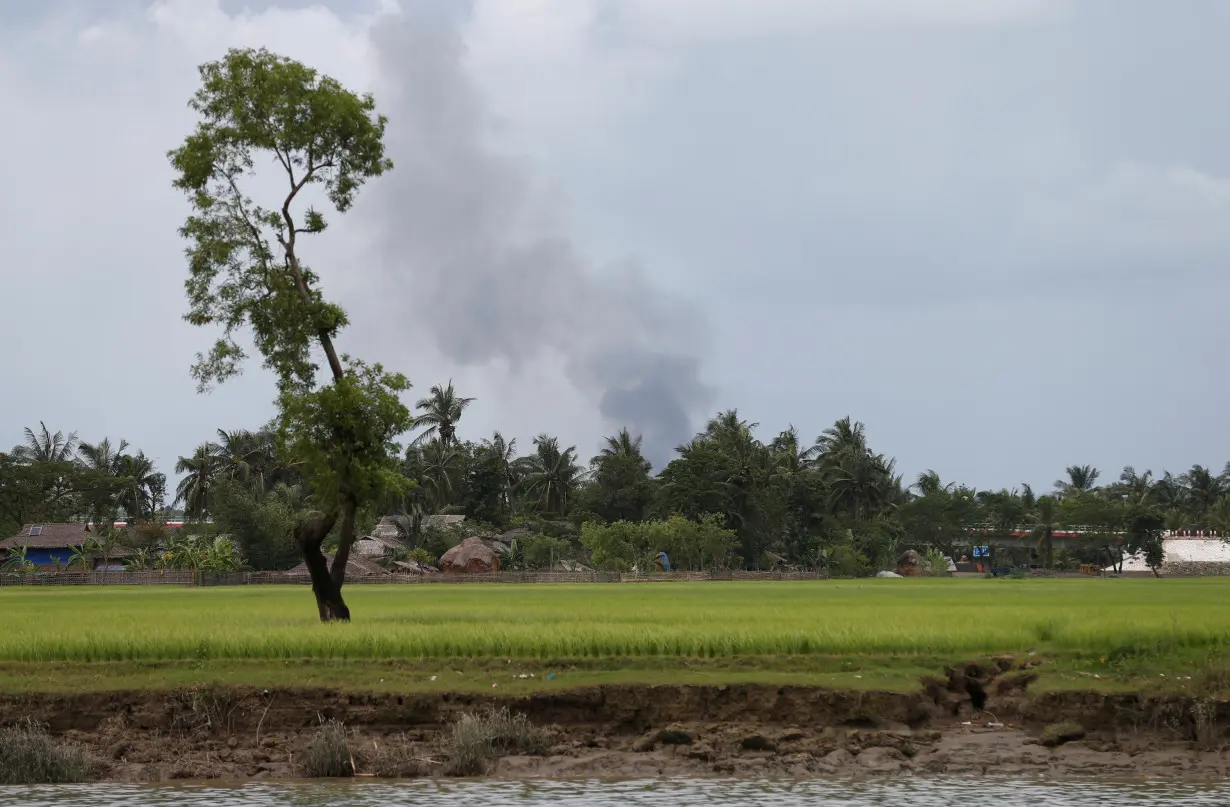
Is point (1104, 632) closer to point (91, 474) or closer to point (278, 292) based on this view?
point (278, 292)

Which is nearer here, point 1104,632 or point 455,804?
point 455,804

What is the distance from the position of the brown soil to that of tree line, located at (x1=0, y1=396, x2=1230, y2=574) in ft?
243

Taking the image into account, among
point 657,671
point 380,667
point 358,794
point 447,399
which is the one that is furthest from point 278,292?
point 447,399

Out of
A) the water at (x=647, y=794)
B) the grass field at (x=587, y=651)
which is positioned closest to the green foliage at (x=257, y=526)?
the grass field at (x=587, y=651)

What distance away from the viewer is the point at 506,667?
1886 centimetres

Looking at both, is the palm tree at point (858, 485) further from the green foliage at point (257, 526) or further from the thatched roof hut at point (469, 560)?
the green foliage at point (257, 526)

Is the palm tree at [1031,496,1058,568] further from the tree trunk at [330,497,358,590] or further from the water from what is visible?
the water

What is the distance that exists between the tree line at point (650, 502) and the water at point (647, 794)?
251 feet

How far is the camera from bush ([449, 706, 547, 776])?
51.9 feet

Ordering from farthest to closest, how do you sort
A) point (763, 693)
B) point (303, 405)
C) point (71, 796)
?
point (303, 405)
point (763, 693)
point (71, 796)

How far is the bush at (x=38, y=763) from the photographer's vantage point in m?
15.7

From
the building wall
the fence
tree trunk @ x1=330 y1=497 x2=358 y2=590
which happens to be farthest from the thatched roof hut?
tree trunk @ x1=330 y1=497 x2=358 y2=590

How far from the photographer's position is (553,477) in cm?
11681

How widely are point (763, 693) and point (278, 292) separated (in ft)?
56.7
